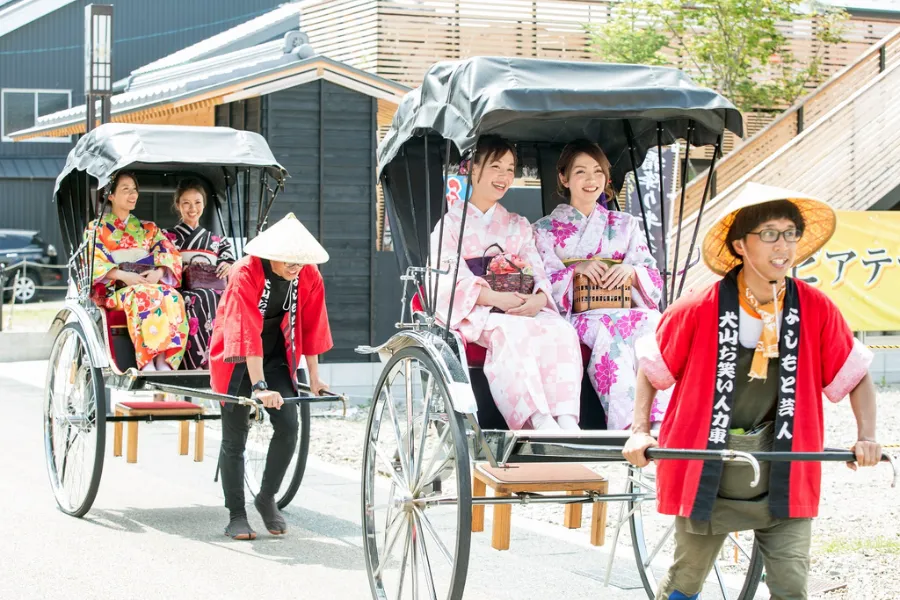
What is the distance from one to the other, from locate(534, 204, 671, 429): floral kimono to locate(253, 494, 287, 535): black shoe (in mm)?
2144

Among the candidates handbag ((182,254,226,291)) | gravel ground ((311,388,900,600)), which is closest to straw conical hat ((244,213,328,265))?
handbag ((182,254,226,291))

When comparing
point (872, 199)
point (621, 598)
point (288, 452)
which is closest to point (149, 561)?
point (288, 452)

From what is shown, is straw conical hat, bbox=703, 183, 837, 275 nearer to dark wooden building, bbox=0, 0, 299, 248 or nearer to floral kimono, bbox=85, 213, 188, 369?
floral kimono, bbox=85, 213, 188, 369

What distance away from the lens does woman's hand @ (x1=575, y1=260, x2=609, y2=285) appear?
17.6ft

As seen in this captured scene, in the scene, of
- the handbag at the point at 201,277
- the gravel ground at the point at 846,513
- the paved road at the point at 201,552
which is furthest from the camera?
the handbag at the point at 201,277

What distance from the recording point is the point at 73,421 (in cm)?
705

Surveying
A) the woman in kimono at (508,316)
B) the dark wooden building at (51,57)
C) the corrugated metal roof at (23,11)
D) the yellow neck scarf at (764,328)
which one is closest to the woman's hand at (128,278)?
the woman in kimono at (508,316)

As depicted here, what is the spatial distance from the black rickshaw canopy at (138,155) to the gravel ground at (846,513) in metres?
2.66

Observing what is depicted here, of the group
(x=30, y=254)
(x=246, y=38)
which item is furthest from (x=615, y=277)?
(x=30, y=254)

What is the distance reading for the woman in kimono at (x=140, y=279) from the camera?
721cm

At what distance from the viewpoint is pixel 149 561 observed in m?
5.88

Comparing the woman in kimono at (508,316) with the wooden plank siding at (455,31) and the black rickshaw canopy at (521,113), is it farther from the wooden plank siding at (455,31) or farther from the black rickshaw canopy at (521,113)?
the wooden plank siding at (455,31)

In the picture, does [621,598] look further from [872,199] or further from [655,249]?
[872,199]

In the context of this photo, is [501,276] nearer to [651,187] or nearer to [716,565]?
[716,565]
